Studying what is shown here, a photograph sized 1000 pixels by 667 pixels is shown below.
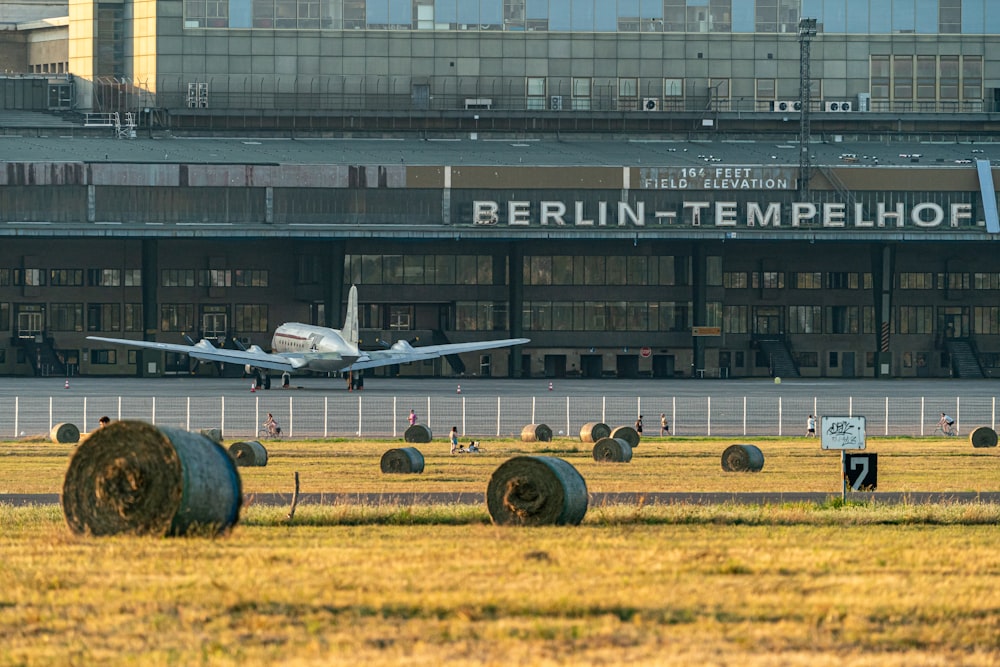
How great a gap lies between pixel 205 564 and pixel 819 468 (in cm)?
2747

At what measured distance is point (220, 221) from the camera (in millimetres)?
104688

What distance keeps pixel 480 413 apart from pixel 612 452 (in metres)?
25.3

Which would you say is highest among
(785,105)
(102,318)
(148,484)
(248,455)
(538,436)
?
(785,105)

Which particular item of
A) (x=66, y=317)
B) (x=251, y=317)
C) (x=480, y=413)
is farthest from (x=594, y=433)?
(x=66, y=317)

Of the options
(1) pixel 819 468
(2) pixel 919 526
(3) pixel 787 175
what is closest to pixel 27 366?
(3) pixel 787 175

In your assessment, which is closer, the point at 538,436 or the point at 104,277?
the point at 538,436

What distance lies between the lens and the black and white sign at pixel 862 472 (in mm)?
29938

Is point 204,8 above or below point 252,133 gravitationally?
above

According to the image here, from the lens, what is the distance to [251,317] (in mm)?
111188

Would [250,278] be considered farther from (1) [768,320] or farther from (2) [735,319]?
(1) [768,320]

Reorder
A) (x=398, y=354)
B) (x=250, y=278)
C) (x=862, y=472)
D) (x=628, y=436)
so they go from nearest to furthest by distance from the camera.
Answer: (x=862, y=472)
(x=628, y=436)
(x=398, y=354)
(x=250, y=278)

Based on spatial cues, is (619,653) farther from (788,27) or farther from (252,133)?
(788,27)

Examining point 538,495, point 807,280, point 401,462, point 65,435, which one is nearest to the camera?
point 538,495

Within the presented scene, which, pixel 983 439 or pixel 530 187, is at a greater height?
pixel 530 187
